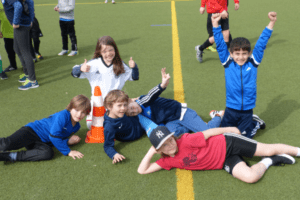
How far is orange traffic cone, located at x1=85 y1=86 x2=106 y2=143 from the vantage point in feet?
12.6

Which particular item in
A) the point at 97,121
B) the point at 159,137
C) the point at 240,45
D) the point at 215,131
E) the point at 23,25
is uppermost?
the point at 23,25

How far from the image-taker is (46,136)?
356cm

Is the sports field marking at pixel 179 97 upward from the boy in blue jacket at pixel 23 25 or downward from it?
downward

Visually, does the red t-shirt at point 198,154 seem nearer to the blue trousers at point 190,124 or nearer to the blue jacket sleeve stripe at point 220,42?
the blue trousers at point 190,124

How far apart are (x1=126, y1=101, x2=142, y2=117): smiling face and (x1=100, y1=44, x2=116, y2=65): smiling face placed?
67 cm

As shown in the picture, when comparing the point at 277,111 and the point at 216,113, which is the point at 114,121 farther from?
the point at 277,111

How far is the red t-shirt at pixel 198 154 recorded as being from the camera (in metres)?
3.04

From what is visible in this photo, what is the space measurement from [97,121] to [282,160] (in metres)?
Result: 2.34

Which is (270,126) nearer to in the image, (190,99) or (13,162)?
(190,99)

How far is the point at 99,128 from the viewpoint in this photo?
387 cm

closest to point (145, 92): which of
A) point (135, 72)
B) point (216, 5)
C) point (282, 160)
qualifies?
point (135, 72)

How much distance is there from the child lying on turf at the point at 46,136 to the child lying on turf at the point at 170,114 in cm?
67

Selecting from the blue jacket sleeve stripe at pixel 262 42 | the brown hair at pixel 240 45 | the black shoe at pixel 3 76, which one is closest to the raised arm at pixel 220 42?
the brown hair at pixel 240 45

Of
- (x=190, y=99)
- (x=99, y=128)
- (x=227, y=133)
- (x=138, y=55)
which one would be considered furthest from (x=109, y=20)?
(x=227, y=133)
